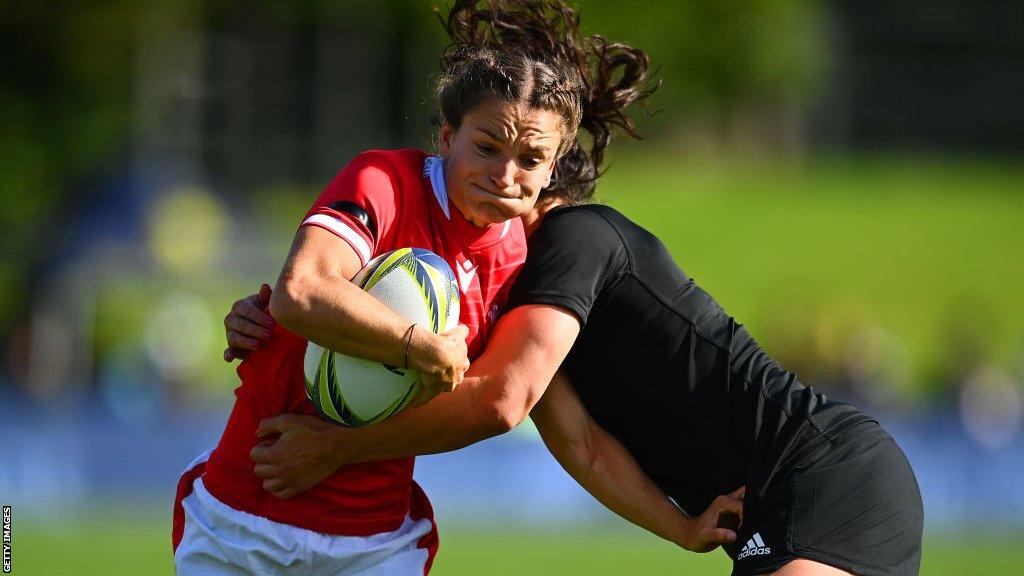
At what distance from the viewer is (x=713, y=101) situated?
115ft

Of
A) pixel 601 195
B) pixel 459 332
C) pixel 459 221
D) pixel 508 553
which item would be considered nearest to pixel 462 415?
pixel 459 332

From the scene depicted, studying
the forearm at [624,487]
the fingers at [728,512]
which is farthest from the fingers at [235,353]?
the fingers at [728,512]

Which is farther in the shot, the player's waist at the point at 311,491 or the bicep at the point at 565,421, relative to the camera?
the bicep at the point at 565,421

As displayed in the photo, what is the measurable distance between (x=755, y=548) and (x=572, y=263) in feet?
3.26

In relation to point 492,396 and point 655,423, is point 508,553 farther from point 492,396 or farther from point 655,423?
point 492,396

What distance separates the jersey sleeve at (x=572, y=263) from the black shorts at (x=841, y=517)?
2.59ft

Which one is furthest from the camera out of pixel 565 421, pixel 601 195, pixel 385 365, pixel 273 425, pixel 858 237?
pixel 858 237

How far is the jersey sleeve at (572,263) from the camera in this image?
3996mm

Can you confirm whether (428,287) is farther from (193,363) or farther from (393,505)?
(193,363)

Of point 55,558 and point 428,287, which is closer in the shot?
point 428,287

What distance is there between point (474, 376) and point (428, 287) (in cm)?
36

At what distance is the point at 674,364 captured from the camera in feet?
13.5

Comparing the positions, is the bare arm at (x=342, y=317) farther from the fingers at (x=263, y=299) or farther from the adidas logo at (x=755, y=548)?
the adidas logo at (x=755, y=548)

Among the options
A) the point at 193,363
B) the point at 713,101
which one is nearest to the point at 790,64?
the point at 713,101
